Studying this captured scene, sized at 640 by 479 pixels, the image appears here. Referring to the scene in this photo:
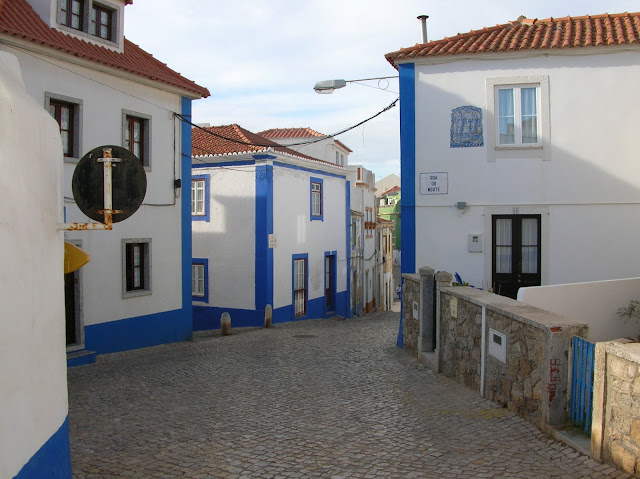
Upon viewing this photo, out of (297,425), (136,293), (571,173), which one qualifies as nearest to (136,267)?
(136,293)

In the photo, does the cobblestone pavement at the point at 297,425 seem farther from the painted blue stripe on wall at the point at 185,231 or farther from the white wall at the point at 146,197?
the painted blue stripe on wall at the point at 185,231

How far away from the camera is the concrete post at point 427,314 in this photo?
10312 mm

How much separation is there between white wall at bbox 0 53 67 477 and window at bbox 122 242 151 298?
8195 mm

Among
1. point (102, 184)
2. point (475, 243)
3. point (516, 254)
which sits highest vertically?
point (102, 184)

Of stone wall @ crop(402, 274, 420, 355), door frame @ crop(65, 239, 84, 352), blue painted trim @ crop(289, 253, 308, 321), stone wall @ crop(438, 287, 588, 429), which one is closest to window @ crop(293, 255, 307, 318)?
blue painted trim @ crop(289, 253, 308, 321)

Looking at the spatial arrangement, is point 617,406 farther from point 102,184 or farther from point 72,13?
point 72,13

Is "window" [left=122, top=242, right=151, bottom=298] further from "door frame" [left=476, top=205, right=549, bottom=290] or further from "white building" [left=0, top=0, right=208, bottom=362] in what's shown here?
"door frame" [left=476, top=205, right=549, bottom=290]

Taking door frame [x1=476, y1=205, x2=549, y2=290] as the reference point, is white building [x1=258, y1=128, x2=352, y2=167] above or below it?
above

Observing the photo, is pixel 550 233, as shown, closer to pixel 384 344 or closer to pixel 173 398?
pixel 384 344

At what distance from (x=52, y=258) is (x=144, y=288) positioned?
9212mm

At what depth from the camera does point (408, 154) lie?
1203cm

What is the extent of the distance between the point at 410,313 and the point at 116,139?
7073 millimetres

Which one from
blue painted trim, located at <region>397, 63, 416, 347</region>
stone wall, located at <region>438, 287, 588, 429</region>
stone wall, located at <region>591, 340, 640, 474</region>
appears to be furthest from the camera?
blue painted trim, located at <region>397, 63, 416, 347</region>

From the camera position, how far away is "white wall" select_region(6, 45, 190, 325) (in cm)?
1122
